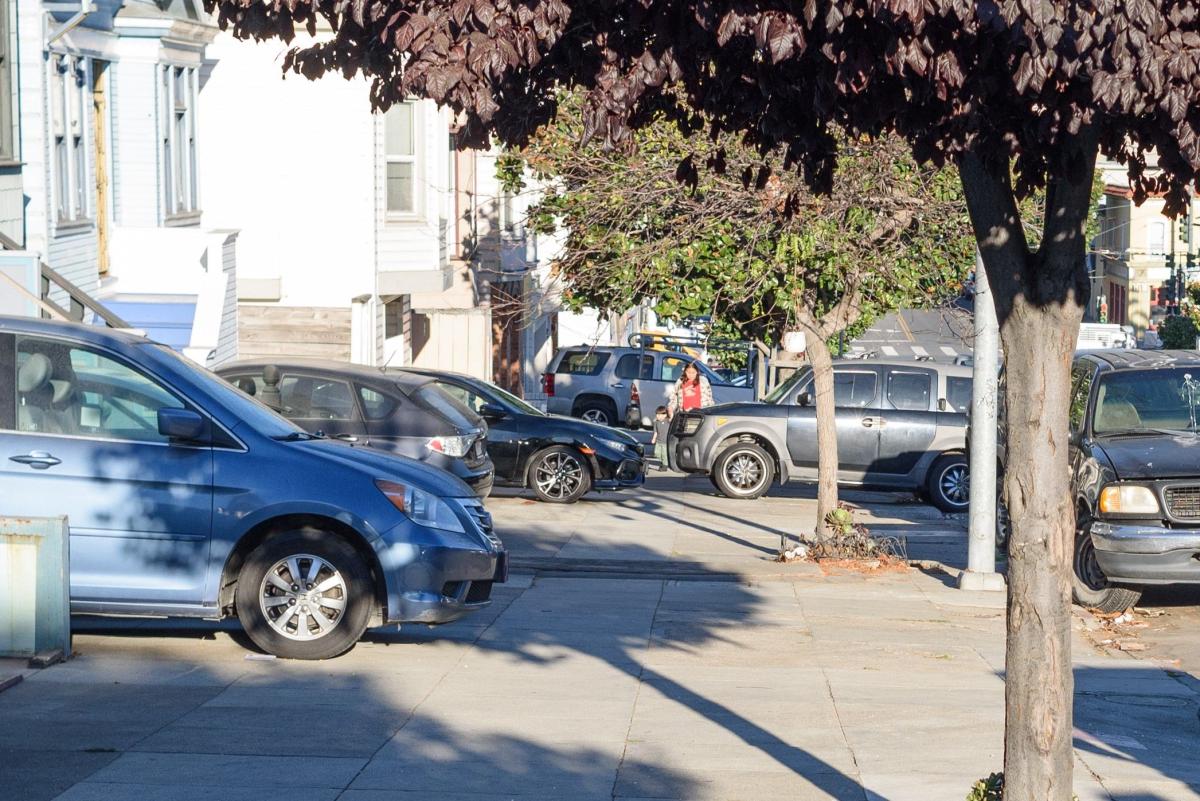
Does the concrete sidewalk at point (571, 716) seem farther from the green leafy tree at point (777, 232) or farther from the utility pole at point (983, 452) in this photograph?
the green leafy tree at point (777, 232)

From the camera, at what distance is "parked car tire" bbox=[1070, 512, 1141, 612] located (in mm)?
11570

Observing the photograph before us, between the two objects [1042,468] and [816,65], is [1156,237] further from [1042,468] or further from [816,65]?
[1042,468]

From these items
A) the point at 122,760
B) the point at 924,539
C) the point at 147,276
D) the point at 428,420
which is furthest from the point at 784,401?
the point at 122,760

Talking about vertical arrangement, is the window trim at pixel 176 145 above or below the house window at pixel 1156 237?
below

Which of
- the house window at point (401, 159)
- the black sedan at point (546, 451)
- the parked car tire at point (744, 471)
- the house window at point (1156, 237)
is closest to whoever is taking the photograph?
the black sedan at point (546, 451)

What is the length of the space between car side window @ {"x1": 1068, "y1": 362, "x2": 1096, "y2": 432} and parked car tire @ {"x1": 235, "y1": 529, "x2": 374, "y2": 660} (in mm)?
6399

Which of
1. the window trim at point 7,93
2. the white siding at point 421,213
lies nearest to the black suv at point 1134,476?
the window trim at point 7,93

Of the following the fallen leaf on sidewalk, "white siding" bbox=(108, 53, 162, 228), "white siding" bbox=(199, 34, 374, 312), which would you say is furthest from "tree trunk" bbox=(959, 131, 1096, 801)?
"white siding" bbox=(199, 34, 374, 312)

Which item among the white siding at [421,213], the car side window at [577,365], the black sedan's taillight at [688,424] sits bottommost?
the black sedan's taillight at [688,424]

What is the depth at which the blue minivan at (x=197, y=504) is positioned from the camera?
27.5ft

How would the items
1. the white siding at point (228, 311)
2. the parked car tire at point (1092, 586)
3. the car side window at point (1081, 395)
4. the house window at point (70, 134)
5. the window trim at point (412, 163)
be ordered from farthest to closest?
the window trim at point (412, 163) → the white siding at point (228, 311) → the house window at point (70, 134) → the car side window at point (1081, 395) → the parked car tire at point (1092, 586)

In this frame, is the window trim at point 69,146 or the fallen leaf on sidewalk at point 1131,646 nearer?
the fallen leaf on sidewalk at point 1131,646

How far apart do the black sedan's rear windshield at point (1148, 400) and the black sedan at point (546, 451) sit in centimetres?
719

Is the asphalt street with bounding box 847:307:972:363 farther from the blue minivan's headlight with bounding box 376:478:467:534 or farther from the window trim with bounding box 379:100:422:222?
the blue minivan's headlight with bounding box 376:478:467:534
